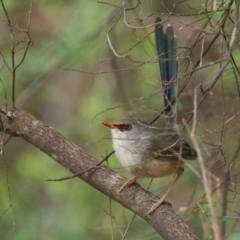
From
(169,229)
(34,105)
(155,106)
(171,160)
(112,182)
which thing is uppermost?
(34,105)

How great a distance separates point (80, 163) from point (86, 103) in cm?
367

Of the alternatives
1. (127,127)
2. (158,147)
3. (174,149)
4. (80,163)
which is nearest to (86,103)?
(127,127)

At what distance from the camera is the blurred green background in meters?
5.17

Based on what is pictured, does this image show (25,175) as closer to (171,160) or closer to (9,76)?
(9,76)

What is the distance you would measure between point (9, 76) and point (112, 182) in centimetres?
239

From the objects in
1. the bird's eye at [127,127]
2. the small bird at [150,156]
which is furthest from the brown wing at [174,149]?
the bird's eye at [127,127]

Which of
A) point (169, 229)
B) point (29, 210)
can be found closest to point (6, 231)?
point (29, 210)

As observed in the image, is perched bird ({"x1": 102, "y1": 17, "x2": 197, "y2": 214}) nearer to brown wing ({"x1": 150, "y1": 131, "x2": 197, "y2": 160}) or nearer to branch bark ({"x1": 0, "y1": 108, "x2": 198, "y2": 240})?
brown wing ({"x1": 150, "y1": 131, "x2": 197, "y2": 160})

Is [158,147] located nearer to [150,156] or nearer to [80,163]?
[150,156]

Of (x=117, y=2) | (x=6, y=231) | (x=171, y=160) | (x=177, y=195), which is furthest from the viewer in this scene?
(x=177, y=195)

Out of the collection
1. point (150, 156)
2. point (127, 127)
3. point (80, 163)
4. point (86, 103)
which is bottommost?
point (80, 163)

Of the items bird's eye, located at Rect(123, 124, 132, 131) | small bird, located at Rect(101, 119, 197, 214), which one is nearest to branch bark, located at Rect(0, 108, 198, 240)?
small bird, located at Rect(101, 119, 197, 214)

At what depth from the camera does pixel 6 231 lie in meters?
6.28

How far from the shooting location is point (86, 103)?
746cm
